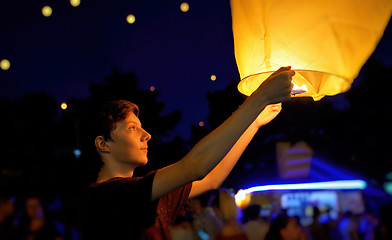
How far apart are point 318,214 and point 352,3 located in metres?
7.81

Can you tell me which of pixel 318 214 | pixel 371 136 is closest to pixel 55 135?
pixel 318 214

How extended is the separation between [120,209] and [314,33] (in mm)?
1131

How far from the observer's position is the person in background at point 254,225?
5715 mm

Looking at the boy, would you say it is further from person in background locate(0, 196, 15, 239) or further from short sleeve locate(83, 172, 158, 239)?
person in background locate(0, 196, 15, 239)

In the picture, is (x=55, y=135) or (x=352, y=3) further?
(x=55, y=135)

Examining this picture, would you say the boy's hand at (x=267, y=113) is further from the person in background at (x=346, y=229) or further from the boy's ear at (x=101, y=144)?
the person in background at (x=346, y=229)

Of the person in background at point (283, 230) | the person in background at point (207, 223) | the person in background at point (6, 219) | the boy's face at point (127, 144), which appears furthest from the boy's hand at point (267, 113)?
the person in background at point (6, 219)

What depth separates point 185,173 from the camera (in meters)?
1.28

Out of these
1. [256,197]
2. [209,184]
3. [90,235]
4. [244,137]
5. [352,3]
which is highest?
[256,197]

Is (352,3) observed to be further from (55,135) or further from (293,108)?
(293,108)

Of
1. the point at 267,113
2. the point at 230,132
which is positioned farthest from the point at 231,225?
the point at 230,132

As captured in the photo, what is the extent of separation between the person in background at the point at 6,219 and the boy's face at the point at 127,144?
454 cm

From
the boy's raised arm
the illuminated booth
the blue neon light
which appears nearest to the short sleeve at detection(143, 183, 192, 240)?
the boy's raised arm

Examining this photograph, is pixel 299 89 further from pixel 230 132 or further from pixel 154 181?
pixel 154 181
